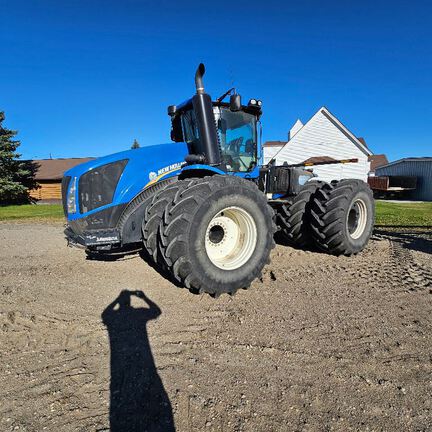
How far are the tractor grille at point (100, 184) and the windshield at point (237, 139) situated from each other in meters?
1.87

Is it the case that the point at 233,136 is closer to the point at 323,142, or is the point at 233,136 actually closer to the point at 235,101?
the point at 235,101

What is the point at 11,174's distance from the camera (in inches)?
1201

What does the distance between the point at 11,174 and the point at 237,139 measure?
31997mm

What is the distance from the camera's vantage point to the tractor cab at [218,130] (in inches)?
189

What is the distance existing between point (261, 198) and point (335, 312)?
1731 millimetres

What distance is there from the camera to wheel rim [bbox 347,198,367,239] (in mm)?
6254

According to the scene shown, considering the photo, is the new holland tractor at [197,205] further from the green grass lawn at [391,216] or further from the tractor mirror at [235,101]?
the green grass lawn at [391,216]

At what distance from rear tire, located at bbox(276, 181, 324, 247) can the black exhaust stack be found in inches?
73.6

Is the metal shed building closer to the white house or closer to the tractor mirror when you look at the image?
the white house

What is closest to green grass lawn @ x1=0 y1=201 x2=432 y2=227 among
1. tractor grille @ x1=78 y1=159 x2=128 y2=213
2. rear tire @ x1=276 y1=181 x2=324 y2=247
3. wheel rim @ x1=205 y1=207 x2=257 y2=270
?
rear tire @ x1=276 y1=181 x2=324 y2=247

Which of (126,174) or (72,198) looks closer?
(126,174)

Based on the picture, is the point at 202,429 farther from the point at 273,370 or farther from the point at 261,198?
the point at 261,198

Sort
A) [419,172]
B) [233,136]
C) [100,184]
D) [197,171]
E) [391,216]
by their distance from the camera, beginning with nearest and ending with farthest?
[100,184] < [197,171] < [233,136] < [391,216] < [419,172]

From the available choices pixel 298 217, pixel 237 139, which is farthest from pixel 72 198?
pixel 298 217
